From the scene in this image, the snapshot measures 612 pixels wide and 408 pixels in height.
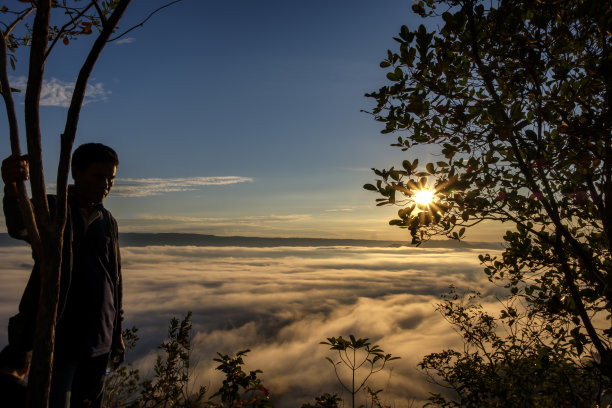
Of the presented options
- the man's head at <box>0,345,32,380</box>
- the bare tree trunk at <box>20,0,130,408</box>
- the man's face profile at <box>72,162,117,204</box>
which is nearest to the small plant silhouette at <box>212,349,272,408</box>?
the man's head at <box>0,345,32,380</box>

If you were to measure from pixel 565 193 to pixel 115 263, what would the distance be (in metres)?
4.72

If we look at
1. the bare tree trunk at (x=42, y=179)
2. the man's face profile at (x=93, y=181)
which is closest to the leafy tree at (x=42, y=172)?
the bare tree trunk at (x=42, y=179)

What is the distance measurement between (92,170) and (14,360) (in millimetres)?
1329

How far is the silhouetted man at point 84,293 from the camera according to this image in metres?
2.18

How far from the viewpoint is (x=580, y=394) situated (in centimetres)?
498

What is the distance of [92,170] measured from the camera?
2.67 meters

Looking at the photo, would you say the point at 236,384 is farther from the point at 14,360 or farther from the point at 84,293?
the point at 14,360

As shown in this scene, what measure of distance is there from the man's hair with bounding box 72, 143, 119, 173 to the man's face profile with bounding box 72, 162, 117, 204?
25 mm

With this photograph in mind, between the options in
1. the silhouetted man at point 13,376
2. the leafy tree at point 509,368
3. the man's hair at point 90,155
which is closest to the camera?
the silhouetted man at point 13,376

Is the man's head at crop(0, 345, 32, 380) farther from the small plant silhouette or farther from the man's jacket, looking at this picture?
the small plant silhouette

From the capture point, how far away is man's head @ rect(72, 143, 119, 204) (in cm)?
267

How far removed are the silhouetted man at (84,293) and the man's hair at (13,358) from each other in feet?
0.19

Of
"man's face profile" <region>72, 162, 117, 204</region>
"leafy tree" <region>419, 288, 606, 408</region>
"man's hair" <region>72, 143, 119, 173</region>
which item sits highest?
"man's hair" <region>72, 143, 119, 173</region>

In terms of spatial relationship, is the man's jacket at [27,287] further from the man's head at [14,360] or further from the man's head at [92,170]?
the man's head at [92,170]
